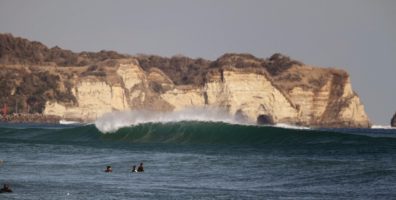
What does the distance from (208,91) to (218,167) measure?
104 m

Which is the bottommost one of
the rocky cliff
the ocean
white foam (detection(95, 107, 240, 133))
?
the ocean

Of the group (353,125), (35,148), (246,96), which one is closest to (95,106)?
(246,96)

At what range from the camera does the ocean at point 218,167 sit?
26.5 meters

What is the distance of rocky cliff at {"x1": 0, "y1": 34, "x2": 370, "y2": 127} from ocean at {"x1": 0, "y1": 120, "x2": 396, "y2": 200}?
78756mm

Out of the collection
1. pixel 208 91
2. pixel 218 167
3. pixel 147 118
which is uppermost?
pixel 208 91

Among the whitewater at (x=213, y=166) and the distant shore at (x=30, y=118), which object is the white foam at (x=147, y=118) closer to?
the whitewater at (x=213, y=166)

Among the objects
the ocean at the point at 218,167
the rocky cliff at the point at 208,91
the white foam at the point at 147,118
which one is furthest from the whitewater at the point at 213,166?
the rocky cliff at the point at 208,91

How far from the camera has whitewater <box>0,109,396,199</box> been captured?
2662cm

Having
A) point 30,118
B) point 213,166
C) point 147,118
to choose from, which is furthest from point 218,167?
point 30,118

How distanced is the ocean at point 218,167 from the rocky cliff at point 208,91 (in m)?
78.8

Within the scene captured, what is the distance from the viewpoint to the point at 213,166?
116 feet

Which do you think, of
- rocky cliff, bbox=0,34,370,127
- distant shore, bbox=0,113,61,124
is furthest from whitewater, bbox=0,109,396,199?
distant shore, bbox=0,113,61,124

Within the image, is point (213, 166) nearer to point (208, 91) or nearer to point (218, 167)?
point (218, 167)

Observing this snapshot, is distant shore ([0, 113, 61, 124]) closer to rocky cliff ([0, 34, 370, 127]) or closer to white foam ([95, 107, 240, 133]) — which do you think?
rocky cliff ([0, 34, 370, 127])
